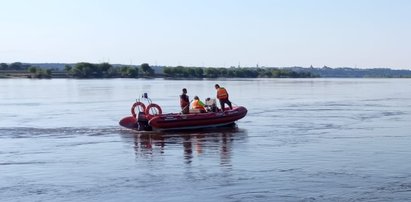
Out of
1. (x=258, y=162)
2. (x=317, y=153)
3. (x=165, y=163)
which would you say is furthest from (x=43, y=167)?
(x=317, y=153)

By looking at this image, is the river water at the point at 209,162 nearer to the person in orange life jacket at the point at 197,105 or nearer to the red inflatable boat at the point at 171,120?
the red inflatable boat at the point at 171,120

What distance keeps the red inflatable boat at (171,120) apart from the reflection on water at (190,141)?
0.27 metres

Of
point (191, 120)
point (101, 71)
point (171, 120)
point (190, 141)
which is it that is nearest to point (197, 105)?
point (191, 120)

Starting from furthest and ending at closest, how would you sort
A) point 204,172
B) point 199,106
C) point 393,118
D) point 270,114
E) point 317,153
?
point 270,114
point 393,118
point 199,106
point 317,153
point 204,172

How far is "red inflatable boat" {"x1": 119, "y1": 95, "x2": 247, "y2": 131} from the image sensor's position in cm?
2867

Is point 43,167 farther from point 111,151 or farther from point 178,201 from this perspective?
point 178,201

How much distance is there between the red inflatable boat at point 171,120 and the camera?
28.7 m

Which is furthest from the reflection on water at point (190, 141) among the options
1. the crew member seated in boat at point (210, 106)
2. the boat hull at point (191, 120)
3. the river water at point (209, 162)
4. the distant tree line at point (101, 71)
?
the distant tree line at point (101, 71)

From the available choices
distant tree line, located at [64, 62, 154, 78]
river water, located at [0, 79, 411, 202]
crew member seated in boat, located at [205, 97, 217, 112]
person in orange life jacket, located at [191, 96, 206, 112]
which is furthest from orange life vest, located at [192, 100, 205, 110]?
distant tree line, located at [64, 62, 154, 78]

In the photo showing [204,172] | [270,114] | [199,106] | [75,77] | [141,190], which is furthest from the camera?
[75,77]

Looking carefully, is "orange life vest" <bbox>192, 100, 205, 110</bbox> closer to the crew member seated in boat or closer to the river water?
the crew member seated in boat

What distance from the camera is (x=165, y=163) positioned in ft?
65.7

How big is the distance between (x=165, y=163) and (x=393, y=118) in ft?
66.5

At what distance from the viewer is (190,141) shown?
25828 millimetres
